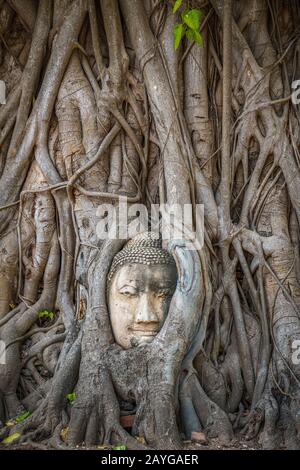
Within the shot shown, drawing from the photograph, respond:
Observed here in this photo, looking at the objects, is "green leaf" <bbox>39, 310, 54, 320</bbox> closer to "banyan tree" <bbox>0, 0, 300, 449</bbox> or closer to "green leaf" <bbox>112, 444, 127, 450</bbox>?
"banyan tree" <bbox>0, 0, 300, 449</bbox>

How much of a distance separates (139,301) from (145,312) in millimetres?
86

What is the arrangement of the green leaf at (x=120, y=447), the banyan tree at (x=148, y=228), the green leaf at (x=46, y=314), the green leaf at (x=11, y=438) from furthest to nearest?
1. the green leaf at (x=46, y=314)
2. the banyan tree at (x=148, y=228)
3. the green leaf at (x=11, y=438)
4. the green leaf at (x=120, y=447)

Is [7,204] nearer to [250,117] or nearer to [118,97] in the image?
[118,97]

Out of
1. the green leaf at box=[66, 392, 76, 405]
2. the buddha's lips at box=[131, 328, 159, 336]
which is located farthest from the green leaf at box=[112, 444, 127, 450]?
the buddha's lips at box=[131, 328, 159, 336]

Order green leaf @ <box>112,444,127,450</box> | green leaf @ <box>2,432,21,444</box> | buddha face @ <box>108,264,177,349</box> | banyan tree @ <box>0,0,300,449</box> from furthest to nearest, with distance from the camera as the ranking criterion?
buddha face @ <box>108,264,177,349</box> → banyan tree @ <box>0,0,300,449</box> → green leaf @ <box>2,432,21,444</box> → green leaf @ <box>112,444,127,450</box>

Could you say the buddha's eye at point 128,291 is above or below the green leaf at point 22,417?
above

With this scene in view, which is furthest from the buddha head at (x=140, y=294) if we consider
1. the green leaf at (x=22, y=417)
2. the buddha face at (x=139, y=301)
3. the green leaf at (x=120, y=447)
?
the green leaf at (x=22, y=417)

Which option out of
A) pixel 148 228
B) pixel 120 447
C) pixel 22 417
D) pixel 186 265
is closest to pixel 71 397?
pixel 22 417

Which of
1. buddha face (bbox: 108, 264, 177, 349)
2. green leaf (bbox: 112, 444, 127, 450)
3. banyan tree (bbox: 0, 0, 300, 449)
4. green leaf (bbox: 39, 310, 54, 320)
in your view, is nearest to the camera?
green leaf (bbox: 112, 444, 127, 450)

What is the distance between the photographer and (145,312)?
3.41m

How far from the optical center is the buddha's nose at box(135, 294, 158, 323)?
11.1ft

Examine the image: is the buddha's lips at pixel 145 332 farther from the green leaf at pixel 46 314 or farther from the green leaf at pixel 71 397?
the green leaf at pixel 46 314

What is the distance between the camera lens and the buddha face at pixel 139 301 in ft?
11.3

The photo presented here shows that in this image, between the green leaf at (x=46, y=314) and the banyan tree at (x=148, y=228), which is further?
the green leaf at (x=46, y=314)
